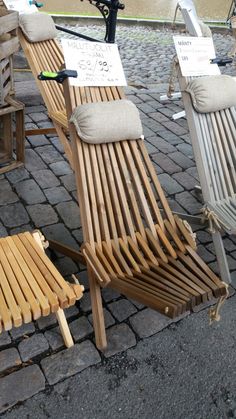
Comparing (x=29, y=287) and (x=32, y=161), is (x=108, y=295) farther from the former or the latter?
(x=32, y=161)

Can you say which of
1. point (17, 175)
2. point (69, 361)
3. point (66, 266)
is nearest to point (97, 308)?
point (69, 361)

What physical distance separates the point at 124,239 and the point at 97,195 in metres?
0.30

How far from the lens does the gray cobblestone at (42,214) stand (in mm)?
3104

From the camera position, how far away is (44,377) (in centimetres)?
206

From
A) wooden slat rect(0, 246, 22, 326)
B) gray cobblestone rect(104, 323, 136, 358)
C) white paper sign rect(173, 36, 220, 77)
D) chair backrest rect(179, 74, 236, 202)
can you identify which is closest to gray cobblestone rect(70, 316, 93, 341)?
gray cobblestone rect(104, 323, 136, 358)

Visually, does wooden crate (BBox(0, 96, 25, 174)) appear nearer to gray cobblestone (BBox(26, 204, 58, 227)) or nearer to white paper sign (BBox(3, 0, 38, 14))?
gray cobblestone (BBox(26, 204, 58, 227))

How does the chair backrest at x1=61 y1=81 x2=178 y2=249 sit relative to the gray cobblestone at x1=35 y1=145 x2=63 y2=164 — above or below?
above

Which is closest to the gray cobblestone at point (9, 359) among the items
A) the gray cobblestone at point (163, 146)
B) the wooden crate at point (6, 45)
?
the wooden crate at point (6, 45)

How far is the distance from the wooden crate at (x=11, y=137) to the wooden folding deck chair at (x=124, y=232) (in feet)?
3.58

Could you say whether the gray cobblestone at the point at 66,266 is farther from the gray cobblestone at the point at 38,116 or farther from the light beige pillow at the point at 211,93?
the gray cobblestone at the point at 38,116

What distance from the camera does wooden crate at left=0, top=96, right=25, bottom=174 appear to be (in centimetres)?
345

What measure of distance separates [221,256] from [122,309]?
73 cm

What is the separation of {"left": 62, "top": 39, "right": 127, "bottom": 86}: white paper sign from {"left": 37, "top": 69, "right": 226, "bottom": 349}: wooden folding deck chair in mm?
62

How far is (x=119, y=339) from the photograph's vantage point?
2.29 meters
